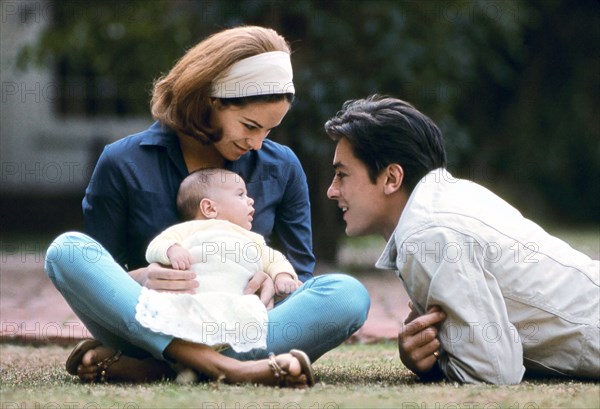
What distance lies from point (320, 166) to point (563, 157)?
910 centimetres

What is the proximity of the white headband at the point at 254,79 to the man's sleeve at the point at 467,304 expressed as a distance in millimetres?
856

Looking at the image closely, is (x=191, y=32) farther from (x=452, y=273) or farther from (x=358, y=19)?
(x=452, y=273)

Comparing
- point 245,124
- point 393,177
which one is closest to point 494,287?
point 393,177

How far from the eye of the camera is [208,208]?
3943mm

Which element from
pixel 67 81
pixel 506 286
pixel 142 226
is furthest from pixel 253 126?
pixel 67 81

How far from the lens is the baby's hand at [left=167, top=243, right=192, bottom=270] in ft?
12.0

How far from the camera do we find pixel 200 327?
11.4ft

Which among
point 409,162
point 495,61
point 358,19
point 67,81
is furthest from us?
point 67,81

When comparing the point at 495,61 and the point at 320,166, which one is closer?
the point at 320,166

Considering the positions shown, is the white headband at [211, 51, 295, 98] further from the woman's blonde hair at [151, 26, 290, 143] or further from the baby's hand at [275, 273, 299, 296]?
the baby's hand at [275, 273, 299, 296]

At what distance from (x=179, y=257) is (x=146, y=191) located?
489mm

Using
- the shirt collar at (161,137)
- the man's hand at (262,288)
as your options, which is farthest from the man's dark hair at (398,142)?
the shirt collar at (161,137)

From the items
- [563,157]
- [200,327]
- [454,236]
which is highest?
[454,236]

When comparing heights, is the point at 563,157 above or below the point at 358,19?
below
